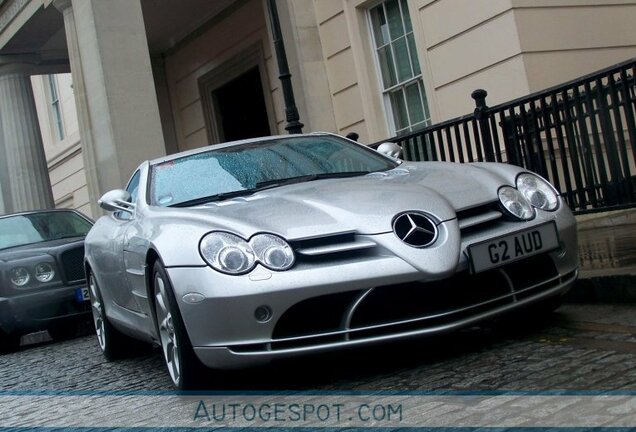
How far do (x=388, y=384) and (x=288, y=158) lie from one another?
2.11m

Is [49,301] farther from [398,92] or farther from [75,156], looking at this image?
[75,156]

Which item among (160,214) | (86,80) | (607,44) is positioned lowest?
(160,214)

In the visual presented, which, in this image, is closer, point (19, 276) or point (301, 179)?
point (301, 179)

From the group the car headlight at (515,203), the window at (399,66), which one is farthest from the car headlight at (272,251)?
the window at (399,66)

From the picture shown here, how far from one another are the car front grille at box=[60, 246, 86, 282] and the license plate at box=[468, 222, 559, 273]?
20.8 feet

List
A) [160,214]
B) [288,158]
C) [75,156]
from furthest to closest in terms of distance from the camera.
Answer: [75,156] → [288,158] → [160,214]

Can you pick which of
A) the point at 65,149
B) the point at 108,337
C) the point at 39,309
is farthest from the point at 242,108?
the point at 108,337

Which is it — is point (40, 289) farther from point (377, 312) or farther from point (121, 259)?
point (377, 312)

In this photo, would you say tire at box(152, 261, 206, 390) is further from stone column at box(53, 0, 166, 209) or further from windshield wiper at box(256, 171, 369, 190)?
stone column at box(53, 0, 166, 209)

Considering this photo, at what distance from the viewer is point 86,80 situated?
44.4ft

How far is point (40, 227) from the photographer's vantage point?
1122 cm

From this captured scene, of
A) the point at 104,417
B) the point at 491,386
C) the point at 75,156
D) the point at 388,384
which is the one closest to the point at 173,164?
the point at 104,417

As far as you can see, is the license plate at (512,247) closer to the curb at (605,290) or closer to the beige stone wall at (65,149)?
the curb at (605,290)

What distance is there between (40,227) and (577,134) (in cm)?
632
